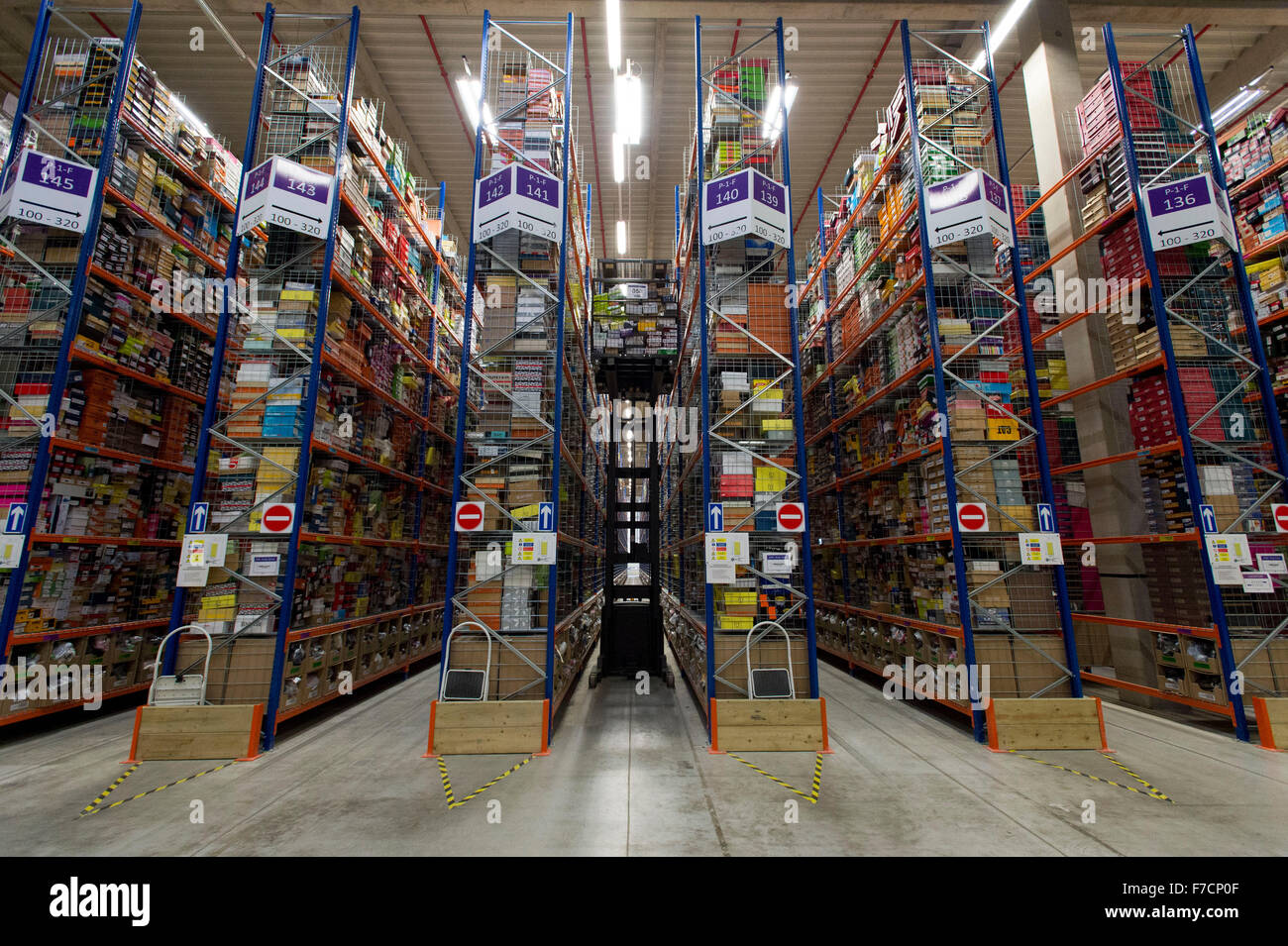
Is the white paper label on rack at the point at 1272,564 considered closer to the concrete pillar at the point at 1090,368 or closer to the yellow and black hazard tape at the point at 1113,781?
the concrete pillar at the point at 1090,368

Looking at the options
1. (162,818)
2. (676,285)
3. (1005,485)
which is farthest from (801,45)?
(162,818)

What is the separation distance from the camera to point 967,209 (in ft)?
18.4

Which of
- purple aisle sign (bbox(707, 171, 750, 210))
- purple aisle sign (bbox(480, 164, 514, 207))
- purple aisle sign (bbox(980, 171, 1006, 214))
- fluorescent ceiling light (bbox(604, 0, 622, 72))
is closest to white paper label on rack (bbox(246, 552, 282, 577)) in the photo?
purple aisle sign (bbox(480, 164, 514, 207))

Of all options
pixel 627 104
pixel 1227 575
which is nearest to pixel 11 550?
pixel 627 104

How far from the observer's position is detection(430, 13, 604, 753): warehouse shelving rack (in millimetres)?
5234

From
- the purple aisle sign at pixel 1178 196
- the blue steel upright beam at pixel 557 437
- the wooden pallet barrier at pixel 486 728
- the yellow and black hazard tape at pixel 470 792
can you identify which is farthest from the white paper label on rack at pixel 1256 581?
the yellow and black hazard tape at pixel 470 792

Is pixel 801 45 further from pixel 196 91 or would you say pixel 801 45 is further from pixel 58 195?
pixel 196 91

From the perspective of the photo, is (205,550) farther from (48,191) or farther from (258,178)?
(48,191)

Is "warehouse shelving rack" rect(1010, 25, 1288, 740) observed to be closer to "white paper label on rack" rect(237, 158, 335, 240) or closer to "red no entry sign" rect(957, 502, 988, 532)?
"red no entry sign" rect(957, 502, 988, 532)

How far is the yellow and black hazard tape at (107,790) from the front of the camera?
3703 mm

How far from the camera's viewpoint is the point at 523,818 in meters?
3.52

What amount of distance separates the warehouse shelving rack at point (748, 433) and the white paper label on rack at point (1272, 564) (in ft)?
14.0

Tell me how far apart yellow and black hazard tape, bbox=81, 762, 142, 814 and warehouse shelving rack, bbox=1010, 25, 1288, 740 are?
368 inches

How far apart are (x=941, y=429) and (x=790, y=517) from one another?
1.82m
